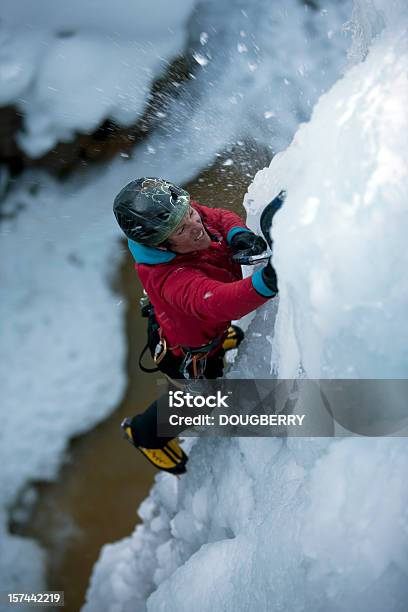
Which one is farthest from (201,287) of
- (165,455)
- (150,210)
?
(165,455)

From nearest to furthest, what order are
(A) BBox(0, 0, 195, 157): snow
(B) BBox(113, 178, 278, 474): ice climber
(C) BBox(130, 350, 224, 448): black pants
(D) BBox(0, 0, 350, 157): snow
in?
(B) BBox(113, 178, 278, 474): ice climber → (C) BBox(130, 350, 224, 448): black pants → (D) BBox(0, 0, 350, 157): snow → (A) BBox(0, 0, 195, 157): snow

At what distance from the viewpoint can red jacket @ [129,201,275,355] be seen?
3.70 ft

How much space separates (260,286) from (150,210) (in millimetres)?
398

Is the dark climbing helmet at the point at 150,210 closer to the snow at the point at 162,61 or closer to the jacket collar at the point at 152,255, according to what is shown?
the jacket collar at the point at 152,255

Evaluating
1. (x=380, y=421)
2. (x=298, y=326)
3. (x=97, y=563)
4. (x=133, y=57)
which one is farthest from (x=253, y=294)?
(x=133, y=57)

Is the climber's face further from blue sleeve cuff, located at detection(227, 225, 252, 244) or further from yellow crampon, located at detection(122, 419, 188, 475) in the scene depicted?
yellow crampon, located at detection(122, 419, 188, 475)

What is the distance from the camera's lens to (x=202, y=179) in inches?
122

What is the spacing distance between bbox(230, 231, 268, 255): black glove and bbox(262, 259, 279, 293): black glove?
30 cm

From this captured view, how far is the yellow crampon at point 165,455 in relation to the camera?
2.05 metres

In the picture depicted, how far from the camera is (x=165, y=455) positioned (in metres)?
2.10

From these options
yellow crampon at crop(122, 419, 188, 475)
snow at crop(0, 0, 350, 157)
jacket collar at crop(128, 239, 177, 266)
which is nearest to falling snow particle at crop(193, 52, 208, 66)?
snow at crop(0, 0, 350, 157)

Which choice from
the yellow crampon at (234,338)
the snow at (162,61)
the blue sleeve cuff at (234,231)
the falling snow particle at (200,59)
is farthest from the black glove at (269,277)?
the falling snow particle at (200,59)

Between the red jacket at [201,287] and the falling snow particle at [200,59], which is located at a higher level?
the falling snow particle at [200,59]

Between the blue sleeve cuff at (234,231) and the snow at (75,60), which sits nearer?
the blue sleeve cuff at (234,231)
